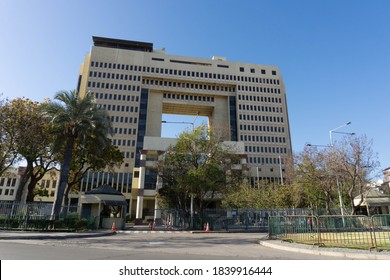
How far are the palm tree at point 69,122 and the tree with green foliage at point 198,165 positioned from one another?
8.28 metres

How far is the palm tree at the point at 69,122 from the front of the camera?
80.2 feet

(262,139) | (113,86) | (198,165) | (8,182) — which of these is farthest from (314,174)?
(8,182)

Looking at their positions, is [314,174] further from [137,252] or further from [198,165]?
[137,252]

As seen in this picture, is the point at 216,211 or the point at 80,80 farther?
the point at 80,80

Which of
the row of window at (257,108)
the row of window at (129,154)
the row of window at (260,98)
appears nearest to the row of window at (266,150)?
the row of window at (257,108)

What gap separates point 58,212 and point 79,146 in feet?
28.8

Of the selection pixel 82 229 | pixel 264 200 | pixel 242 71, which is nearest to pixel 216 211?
pixel 264 200

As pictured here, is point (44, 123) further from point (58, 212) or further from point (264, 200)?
point (264, 200)

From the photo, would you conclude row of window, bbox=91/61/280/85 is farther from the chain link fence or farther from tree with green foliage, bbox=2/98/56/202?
the chain link fence

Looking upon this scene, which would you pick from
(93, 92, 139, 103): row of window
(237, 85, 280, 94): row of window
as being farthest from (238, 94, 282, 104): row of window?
(93, 92, 139, 103): row of window

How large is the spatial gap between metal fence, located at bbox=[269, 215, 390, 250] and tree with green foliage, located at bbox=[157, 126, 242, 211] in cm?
1083

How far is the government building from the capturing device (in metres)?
73.4

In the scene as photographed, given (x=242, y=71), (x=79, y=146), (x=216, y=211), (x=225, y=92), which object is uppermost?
(x=242, y=71)

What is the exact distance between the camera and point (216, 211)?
28500 mm
